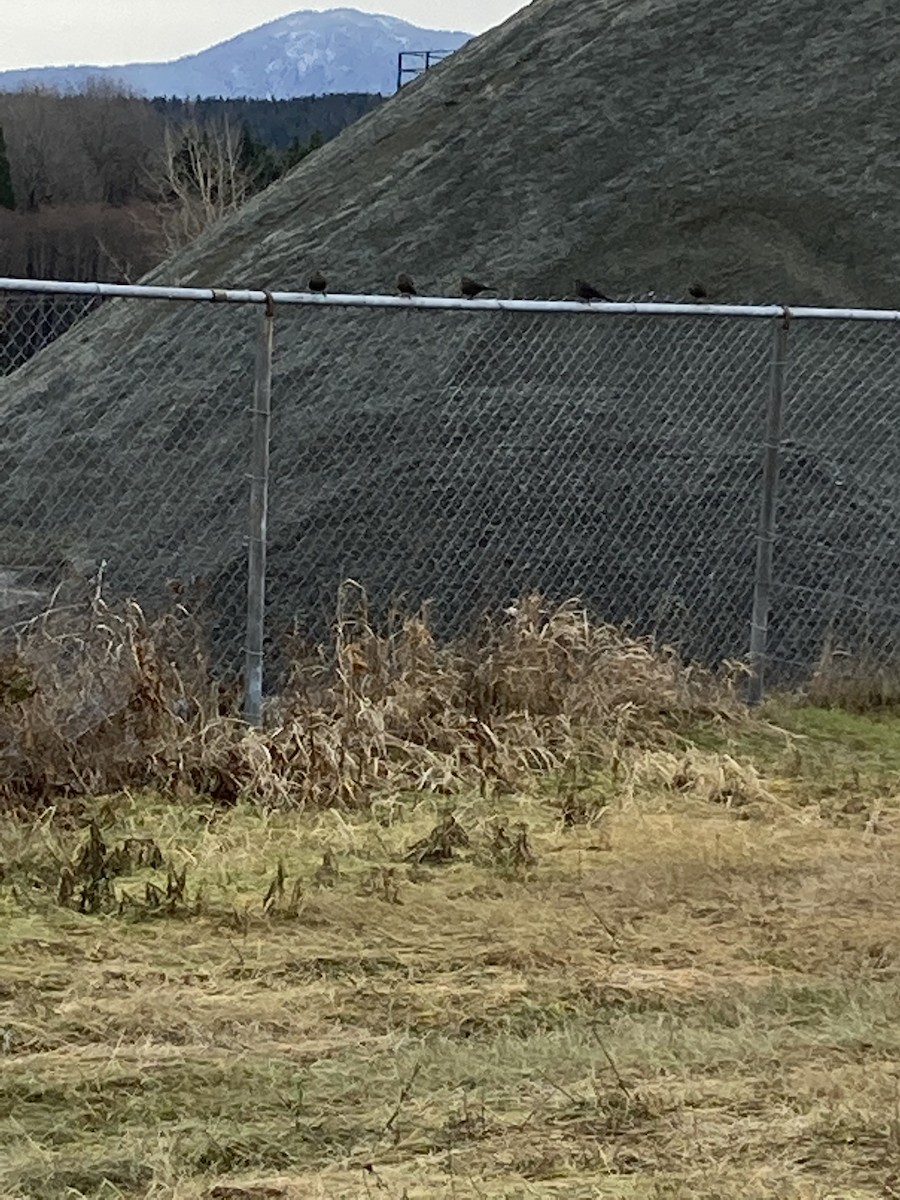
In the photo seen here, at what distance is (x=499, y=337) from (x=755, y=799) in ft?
15.6

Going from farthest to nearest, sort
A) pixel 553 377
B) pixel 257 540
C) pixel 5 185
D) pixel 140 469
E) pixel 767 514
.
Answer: pixel 5 185 < pixel 553 377 < pixel 140 469 < pixel 767 514 < pixel 257 540

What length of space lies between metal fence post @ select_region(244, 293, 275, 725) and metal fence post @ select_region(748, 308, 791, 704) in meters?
2.42

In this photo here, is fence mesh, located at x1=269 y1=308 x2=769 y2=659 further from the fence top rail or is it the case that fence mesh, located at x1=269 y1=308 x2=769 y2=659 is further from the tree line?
the tree line

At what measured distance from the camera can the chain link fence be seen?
9.62 meters

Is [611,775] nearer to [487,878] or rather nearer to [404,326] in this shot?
[487,878]

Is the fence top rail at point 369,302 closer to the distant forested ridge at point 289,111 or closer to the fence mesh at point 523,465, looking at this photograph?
the fence mesh at point 523,465

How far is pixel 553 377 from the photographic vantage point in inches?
420

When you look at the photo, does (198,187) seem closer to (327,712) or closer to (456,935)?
(327,712)

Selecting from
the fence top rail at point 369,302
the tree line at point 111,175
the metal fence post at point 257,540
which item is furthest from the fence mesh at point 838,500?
the tree line at point 111,175

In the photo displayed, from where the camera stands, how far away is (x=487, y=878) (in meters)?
5.68

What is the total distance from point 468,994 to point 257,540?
265cm

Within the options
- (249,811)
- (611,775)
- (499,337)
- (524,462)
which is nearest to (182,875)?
(249,811)

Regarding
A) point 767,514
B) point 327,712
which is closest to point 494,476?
point 767,514

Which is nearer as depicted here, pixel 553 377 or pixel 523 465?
pixel 523 465
